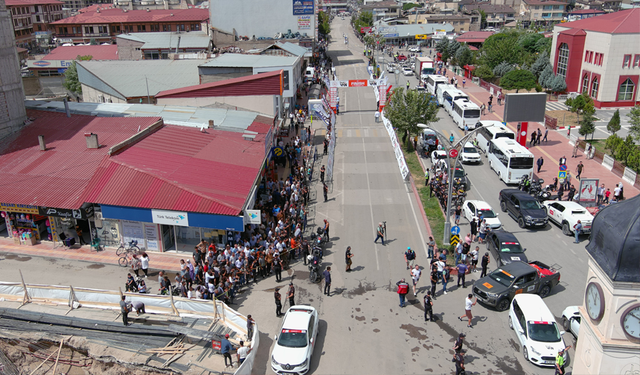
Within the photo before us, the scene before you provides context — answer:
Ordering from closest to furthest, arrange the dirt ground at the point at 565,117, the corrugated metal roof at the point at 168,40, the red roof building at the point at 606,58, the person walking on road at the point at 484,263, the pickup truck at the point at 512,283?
1. the pickup truck at the point at 512,283
2. the person walking on road at the point at 484,263
3. the dirt ground at the point at 565,117
4. the red roof building at the point at 606,58
5. the corrugated metal roof at the point at 168,40

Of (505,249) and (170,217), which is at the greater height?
(170,217)

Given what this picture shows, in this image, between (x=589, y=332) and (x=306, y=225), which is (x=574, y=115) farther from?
(x=589, y=332)

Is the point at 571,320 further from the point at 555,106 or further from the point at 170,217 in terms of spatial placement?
the point at 555,106

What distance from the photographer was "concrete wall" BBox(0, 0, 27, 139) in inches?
1195

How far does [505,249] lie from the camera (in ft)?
77.4

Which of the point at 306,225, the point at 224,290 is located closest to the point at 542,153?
the point at 306,225

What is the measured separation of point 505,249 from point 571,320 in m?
5.62

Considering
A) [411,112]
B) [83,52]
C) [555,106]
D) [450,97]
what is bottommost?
[555,106]

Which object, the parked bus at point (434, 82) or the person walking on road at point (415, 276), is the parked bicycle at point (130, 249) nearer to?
the person walking on road at point (415, 276)

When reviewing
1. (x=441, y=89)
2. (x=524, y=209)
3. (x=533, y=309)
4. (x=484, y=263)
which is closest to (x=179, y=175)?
(x=484, y=263)

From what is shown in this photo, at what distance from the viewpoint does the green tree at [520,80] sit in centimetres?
5888

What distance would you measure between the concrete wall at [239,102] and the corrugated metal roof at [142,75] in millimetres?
9656

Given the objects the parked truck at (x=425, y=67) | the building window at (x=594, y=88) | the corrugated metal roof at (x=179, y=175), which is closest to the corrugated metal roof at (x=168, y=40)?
the parked truck at (x=425, y=67)

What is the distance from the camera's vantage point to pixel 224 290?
67.9 feet
